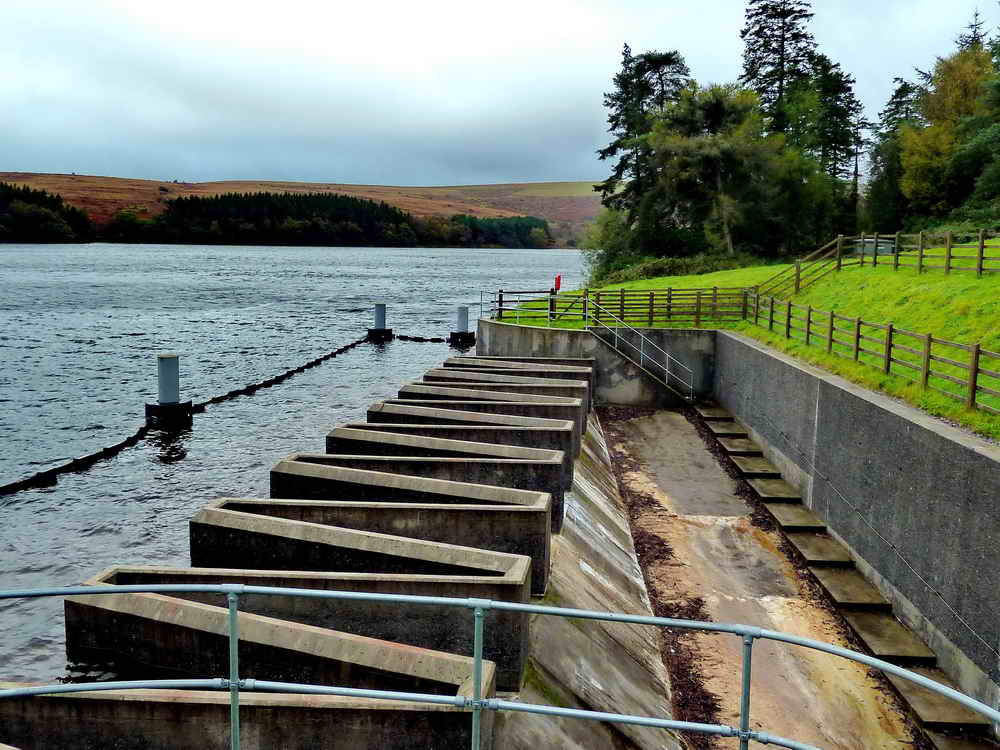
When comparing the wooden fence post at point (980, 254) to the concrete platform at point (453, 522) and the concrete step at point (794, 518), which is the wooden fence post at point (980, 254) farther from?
the concrete platform at point (453, 522)

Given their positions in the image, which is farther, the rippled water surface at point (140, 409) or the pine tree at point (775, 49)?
the pine tree at point (775, 49)

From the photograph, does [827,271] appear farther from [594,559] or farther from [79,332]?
[79,332]

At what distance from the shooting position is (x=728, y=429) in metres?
27.5

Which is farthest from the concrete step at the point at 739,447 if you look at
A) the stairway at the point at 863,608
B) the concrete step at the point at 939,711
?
the concrete step at the point at 939,711

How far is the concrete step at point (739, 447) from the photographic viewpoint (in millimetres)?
24781

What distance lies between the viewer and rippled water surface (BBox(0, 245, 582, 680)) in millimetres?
18109

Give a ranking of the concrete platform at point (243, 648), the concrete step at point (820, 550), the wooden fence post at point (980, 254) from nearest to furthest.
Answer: the concrete platform at point (243, 648), the concrete step at point (820, 550), the wooden fence post at point (980, 254)

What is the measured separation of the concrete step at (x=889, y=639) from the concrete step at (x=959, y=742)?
151 centimetres

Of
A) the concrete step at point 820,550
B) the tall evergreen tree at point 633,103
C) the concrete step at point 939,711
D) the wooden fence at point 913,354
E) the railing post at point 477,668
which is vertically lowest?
the concrete step at point 939,711

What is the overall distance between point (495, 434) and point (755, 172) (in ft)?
168

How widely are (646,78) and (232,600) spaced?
7892 cm

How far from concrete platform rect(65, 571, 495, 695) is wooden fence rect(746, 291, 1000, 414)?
10371 millimetres

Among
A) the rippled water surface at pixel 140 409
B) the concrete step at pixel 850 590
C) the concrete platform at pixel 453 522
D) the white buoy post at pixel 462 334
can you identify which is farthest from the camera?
the white buoy post at pixel 462 334

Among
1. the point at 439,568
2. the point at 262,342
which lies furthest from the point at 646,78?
the point at 439,568
